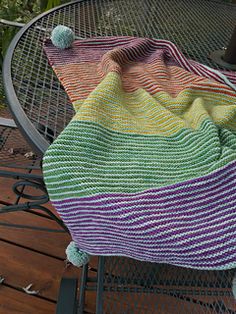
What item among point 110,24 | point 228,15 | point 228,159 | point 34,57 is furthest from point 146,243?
point 228,15

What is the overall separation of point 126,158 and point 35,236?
0.73 metres

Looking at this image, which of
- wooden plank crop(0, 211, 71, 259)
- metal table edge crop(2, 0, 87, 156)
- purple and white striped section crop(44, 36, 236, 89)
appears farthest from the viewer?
A: wooden plank crop(0, 211, 71, 259)

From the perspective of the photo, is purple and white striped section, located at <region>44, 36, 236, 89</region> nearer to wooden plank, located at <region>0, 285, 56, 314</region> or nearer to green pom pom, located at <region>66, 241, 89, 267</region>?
green pom pom, located at <region>66, 241, 89, 267</region>

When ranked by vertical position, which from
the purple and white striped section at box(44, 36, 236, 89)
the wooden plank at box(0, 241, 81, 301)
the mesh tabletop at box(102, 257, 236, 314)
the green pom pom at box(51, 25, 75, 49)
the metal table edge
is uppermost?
the green pom pom at box(51, 25, 75, 49)

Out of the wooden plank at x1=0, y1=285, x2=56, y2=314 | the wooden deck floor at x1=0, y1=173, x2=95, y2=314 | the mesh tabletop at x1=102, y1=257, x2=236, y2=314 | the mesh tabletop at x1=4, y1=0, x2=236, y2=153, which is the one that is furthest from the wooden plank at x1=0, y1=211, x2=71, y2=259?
the mesh tabletop at x1=4, y1=0, x2=236, y2=153

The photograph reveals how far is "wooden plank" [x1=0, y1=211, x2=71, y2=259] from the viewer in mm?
1083

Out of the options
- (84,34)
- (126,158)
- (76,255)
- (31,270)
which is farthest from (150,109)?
(31,270)

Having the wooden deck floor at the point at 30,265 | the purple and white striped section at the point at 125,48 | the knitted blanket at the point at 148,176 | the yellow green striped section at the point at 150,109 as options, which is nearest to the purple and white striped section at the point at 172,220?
the knitted blanket at the point at 148,176

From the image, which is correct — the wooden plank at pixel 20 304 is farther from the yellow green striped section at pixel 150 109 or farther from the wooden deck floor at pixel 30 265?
the yellow green striped section at pixel 150 109

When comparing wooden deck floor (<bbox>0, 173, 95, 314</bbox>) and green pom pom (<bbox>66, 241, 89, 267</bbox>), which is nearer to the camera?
green pom pom (<bbox>66, 241, 89, 267</bbox>)

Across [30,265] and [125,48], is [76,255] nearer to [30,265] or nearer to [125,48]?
[125,48]

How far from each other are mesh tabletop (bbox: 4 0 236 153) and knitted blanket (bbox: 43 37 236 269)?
0.24 ft

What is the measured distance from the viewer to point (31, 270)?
102cm

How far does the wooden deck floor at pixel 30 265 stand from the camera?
951 mm
